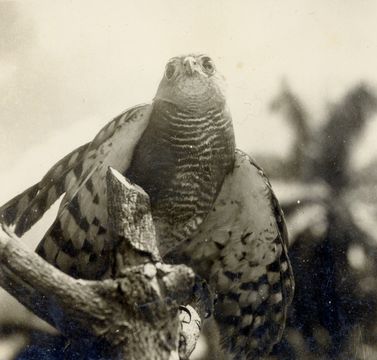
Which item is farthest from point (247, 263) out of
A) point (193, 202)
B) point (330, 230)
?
point (330, 230)

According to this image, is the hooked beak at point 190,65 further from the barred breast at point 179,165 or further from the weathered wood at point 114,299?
the weathered wood at point 114,299

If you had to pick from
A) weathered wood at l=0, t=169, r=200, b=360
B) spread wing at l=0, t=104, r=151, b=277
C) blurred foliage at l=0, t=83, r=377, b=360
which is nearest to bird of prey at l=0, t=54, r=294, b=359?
spread wing at l=0, t=104, r=151, b=277

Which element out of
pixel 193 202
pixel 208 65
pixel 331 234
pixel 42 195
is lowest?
pixel 331 234

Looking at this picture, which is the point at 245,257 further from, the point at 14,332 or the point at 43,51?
the point at 43,51

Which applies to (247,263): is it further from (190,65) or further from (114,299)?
(114,299)

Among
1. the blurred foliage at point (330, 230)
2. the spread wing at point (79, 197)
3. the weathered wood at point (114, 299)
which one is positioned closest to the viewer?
the weathered wood at point (114, 299)

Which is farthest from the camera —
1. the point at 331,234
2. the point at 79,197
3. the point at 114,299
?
the point at 331,234

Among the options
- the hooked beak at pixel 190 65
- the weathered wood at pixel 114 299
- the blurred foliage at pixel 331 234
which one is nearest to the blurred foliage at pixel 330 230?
the blurred foliage at pixel 331 234
